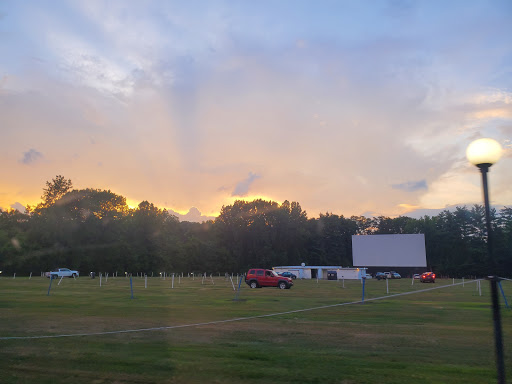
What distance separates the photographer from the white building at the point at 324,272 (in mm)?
69812

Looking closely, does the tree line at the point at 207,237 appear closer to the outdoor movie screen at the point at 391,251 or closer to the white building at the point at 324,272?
the white building at the point at 324,272

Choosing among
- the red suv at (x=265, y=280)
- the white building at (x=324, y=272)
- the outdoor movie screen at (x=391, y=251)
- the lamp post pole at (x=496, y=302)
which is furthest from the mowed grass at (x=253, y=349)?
the white building at (x=324, y=272)

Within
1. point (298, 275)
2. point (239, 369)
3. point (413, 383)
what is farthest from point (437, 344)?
point (298, 275)

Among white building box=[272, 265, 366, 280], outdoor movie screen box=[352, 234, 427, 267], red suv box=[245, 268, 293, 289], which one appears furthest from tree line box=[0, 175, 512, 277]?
red suv box=[245, 268, 293, 289]

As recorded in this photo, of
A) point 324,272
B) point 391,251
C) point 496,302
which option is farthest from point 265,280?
point 324,272

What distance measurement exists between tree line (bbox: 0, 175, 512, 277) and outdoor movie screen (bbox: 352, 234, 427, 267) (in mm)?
33631

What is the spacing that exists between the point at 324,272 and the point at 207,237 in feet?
126

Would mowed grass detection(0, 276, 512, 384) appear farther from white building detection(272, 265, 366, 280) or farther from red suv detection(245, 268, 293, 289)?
white building detection(272, 265, 366, 280)

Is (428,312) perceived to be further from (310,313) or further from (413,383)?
(413,383)

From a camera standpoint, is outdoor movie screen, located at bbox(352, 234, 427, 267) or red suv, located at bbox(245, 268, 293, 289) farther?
outdoor movie screen, located at bbox(352, 234, 427, 267)

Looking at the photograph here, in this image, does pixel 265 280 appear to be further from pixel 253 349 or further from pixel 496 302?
pixel 496 302

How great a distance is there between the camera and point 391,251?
6109 centimetres

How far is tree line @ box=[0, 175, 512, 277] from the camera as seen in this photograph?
7750 centimetres

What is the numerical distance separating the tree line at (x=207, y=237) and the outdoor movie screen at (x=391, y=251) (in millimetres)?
33631
